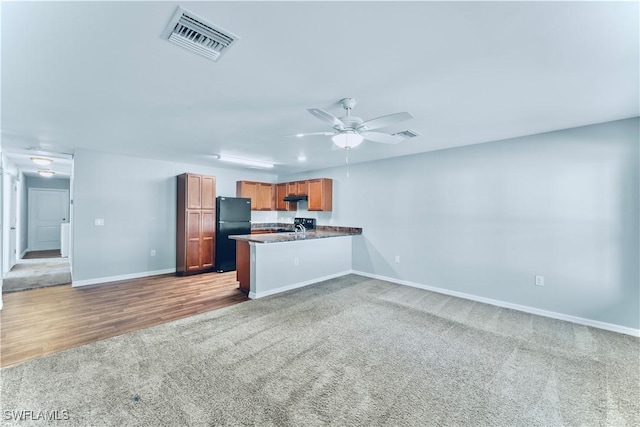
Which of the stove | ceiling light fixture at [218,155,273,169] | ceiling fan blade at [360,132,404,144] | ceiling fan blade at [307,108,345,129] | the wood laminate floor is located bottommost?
the wood laminate floor

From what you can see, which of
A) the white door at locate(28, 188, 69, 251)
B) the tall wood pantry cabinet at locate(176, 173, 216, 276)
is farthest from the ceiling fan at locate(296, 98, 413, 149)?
the white door at locate(28, 188, 69, 251)

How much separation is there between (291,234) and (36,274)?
5.32m

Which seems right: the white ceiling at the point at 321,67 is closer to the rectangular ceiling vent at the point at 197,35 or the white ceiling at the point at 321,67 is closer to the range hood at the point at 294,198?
the rectangular ceiling vent at the point at 197,35

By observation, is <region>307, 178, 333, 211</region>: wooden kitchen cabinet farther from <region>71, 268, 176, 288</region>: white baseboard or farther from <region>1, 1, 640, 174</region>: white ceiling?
<region>71, 268, 176, 288</region>: white baseboard

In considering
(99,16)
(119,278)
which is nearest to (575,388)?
(99,16)

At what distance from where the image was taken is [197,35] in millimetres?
1636

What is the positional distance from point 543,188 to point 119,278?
725 cm

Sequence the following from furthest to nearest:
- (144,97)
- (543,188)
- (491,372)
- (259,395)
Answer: (543,188)
(144,97)
(491,372)
(259,395)

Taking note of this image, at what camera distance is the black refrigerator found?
5840mm

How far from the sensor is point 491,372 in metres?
2.28

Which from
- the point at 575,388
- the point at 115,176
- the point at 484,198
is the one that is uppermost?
the point at 115,176

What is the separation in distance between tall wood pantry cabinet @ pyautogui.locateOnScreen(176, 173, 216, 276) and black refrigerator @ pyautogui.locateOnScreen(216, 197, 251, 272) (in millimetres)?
139

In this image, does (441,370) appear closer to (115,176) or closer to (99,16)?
(99,16)
